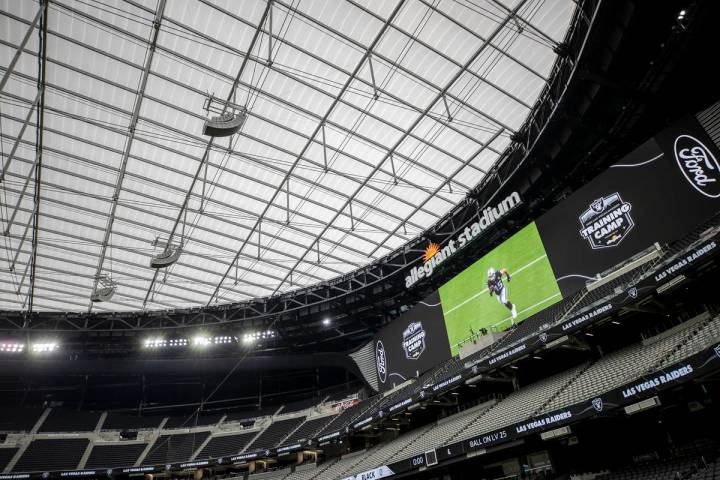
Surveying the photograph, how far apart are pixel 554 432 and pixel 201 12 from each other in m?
20.0

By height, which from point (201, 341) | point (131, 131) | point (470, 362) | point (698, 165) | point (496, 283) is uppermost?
point (131, 131)

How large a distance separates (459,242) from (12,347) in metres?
32.7

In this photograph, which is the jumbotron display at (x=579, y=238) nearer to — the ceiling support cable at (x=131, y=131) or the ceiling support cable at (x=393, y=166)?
the ceiling support cable at (x=393, y=166)

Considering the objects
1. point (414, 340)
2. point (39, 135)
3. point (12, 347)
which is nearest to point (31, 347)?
point (12, 347)

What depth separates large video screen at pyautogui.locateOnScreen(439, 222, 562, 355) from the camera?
2164cm

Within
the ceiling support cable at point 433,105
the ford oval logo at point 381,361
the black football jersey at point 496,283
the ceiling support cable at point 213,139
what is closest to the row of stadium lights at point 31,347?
the ceiling support cable at point 213,139

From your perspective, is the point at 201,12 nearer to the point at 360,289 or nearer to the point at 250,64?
the point at 250,64

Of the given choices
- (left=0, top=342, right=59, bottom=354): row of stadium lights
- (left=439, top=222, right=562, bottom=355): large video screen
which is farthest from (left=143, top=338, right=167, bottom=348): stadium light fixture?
(left=439, top=222, right=562, bottom=355): large video screen

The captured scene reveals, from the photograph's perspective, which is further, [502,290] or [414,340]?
[414,340]

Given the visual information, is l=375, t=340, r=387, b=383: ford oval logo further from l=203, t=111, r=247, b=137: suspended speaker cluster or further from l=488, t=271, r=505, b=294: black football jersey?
l=203, t=111, r=247, b=137: suspended speaker cluster

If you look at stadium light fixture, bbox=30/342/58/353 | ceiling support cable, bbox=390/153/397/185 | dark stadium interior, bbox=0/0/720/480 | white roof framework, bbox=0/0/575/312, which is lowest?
dark stadium interior, bbox=0/0/720/480

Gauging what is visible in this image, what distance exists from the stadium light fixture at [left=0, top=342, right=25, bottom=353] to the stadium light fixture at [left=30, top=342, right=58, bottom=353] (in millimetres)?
762

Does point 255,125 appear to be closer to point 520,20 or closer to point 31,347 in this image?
point 520,20

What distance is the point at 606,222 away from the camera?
19328 millimetres
